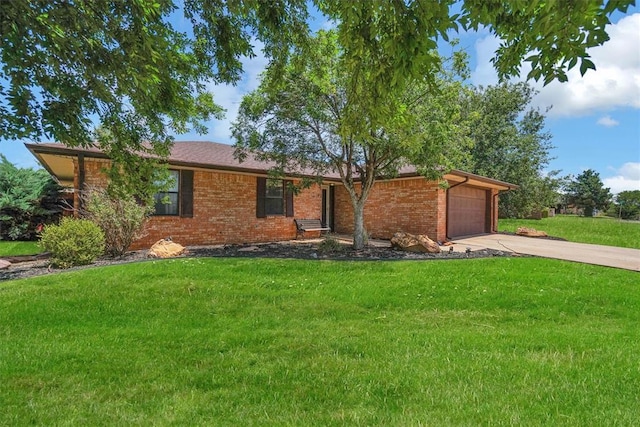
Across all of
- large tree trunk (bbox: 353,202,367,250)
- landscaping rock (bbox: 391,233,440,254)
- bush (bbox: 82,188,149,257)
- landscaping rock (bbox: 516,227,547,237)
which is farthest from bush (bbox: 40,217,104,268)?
landscaping rock (bbox: 516,227,547,237)

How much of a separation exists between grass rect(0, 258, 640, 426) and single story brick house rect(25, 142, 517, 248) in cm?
467

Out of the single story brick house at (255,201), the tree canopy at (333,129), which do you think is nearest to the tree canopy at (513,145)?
the single story brick house at (255,201)

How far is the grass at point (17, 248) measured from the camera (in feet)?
38.1

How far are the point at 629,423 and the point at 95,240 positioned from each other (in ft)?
32.5

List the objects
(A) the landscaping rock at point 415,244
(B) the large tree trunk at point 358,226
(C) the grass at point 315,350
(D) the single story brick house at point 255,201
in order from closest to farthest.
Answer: (C) the grass at point 315,350 < (A) the landscaping rock at point 415,244 < (B) the large tree trunk at point 358,226 < (D) the single story brick house at point 255,201

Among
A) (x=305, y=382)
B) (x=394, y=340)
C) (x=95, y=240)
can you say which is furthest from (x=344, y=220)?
(x=305, y=382)

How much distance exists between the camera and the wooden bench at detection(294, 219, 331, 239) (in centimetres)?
1487

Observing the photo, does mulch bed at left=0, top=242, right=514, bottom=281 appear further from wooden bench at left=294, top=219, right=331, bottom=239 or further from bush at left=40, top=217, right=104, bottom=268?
wooden bench at left=294, top=219, right=331, bottom=239

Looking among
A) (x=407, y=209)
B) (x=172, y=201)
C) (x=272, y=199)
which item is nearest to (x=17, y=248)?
(x=172, y=201)

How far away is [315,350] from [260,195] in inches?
412

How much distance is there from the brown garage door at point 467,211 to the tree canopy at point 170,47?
1202 centimetres

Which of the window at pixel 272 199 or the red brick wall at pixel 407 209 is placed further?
the window at pixel 272 199

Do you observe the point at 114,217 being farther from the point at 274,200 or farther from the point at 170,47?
the point at 170,47

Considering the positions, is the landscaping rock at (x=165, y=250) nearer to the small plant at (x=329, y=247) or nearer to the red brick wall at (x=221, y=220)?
the red brick wall at (x=221, y=220)
